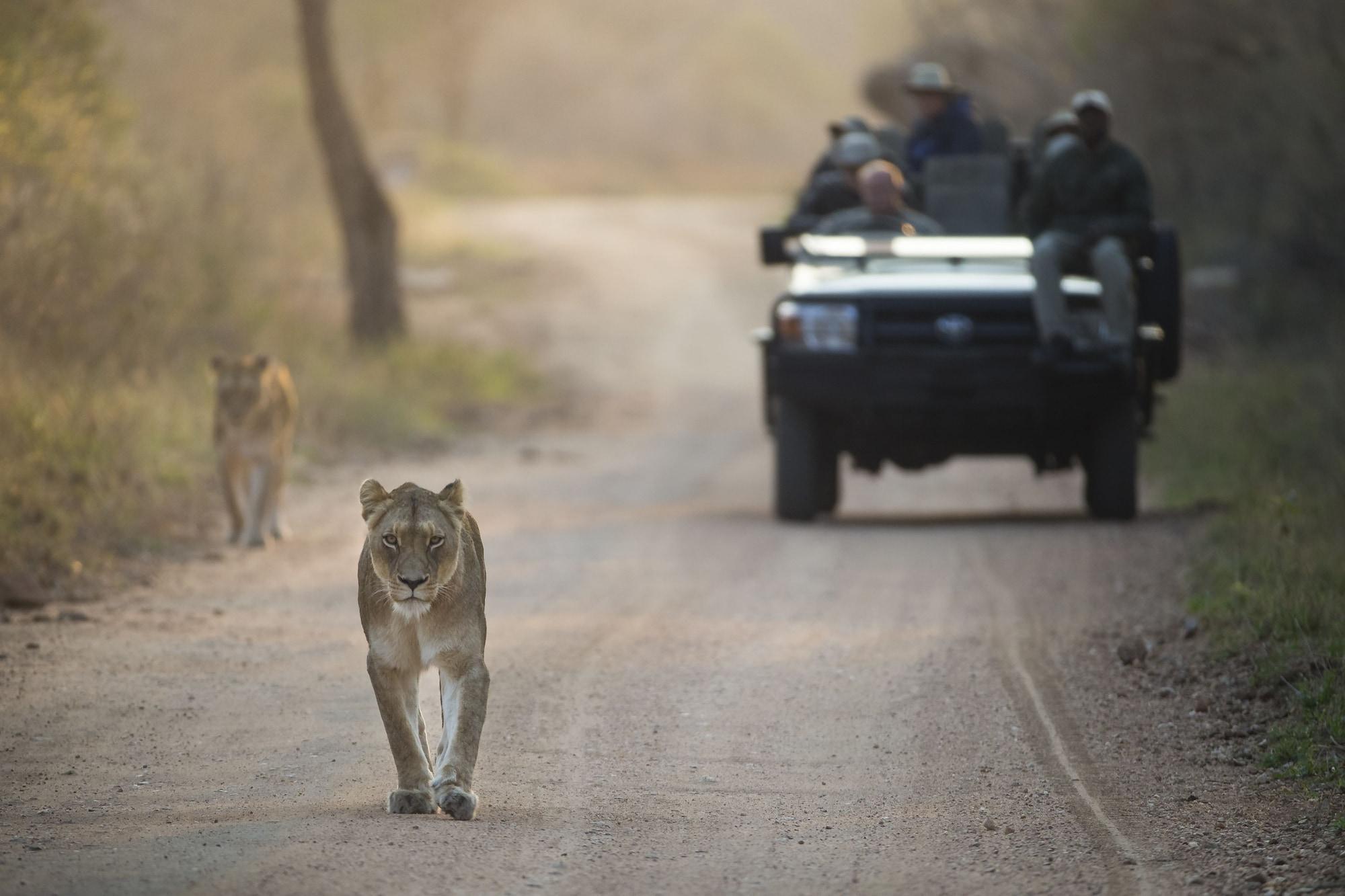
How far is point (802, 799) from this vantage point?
5613 mm

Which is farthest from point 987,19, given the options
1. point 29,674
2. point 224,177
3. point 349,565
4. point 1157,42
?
point 29,674

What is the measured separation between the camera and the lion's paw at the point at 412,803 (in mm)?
5246

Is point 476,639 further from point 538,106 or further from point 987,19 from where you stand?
point 538,106

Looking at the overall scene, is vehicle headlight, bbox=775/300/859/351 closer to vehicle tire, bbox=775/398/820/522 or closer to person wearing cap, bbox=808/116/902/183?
vehicle tire, bbox=775/398/820/522

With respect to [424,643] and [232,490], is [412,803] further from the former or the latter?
[232,490]

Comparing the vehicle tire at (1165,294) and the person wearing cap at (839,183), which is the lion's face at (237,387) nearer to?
the person wearing cap at (839,183)

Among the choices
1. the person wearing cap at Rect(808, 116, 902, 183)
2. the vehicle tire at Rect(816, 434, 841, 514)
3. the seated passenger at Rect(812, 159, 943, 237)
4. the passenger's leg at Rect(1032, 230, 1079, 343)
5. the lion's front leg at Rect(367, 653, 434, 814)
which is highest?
the person wearing cap at Rect(808, 116, 902, 183)

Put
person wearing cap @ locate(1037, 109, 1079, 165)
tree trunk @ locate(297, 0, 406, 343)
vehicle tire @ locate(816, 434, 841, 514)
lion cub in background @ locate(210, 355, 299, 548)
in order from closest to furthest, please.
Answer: lion cub in background @ locate(210, 355, 299, 548)
person wearing cap @ locate(1037, 109, 1079, 165)
vehicle tire @ locate(816, 434, 841, 514)
tree trunk @ locate(297, 0, 406, 343)

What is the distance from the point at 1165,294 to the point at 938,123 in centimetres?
224

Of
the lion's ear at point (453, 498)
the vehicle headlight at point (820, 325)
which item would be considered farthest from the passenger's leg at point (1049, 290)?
the lion's ear at point (453, 498)

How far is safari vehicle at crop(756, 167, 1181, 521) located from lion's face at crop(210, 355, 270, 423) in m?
2.89

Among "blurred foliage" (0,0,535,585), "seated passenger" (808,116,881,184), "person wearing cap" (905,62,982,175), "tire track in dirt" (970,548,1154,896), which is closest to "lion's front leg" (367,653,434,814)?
"tire track in dirt" (970,548,1154,896)

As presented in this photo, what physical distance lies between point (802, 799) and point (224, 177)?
42.2 feet

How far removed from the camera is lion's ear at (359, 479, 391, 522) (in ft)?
17.3
